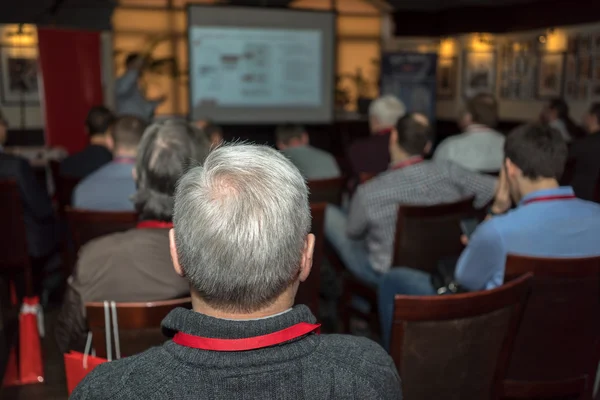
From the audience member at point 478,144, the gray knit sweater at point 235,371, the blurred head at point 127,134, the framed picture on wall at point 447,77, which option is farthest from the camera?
the framed picture on wall at point 447,77

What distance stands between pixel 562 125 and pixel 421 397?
5550mm

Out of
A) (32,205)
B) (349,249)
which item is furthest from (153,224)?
(32,205)

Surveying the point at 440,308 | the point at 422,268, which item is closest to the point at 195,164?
the point at 440,308

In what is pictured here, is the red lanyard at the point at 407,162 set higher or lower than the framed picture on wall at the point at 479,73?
lower

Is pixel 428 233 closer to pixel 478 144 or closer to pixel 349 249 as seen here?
pixel 349 249

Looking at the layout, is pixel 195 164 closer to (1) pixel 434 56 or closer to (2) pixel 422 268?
(2) pixel 422 268

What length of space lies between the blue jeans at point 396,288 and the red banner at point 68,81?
5961 millimetres

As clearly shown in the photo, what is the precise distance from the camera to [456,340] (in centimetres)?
139

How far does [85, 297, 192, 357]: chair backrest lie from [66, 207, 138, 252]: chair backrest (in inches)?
41.5

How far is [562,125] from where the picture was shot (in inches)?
246

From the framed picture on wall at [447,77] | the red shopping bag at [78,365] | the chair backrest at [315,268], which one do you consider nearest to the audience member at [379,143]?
the chair backrest at [315,268]

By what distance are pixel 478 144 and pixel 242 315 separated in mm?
3817

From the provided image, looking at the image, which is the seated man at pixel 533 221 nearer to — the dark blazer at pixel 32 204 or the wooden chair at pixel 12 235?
the wooden chair at pixel 12 235

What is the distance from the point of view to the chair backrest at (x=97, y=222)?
2438 mm
